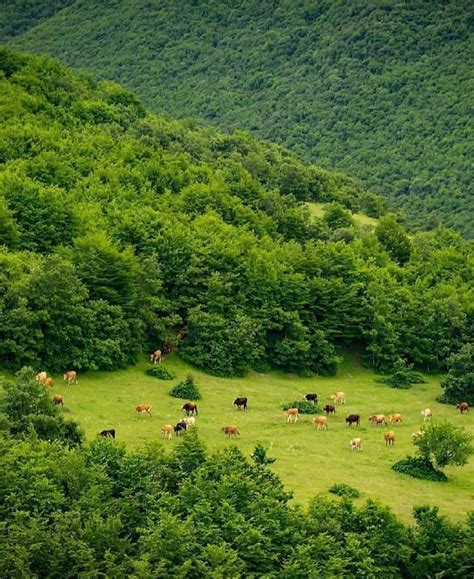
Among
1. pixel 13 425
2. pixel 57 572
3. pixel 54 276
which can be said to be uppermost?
pixel 54 276

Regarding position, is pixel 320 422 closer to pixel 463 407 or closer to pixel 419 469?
pixel 419 469

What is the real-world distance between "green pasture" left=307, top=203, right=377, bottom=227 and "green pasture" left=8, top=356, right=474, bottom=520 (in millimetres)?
47624

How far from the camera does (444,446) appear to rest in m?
61.4

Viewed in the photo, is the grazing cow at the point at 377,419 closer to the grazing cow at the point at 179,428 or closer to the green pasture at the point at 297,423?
the green pasture at the point at 297,423

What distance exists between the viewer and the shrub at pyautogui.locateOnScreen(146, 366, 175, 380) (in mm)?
76125

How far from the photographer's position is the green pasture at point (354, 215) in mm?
130938

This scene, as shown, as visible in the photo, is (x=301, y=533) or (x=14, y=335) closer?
(x=301, y=533)

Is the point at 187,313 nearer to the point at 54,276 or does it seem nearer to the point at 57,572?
the point at 54,276

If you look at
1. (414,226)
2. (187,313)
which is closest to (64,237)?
(187,313)

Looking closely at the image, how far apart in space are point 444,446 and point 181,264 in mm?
33015

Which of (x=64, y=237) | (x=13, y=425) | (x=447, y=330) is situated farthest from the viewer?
(x=447, y=330)

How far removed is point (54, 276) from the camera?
237ft

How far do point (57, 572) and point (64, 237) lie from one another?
151 feet

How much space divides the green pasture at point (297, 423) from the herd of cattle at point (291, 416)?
46 centimetres
